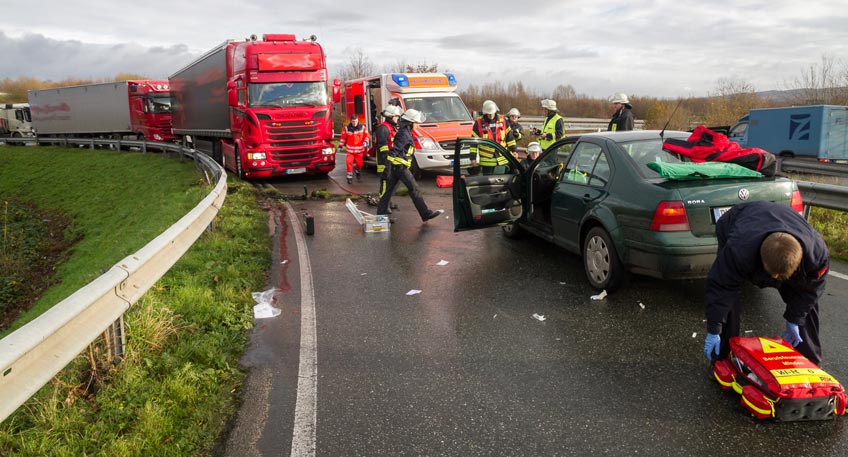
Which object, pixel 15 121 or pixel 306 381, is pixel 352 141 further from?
pixel 15 121

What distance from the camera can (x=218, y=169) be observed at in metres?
11.8

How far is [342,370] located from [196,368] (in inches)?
39.1

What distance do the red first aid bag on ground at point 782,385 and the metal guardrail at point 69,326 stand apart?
3650 millimetres

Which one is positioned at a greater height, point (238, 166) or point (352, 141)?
point (352, 141)

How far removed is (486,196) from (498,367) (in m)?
3.27

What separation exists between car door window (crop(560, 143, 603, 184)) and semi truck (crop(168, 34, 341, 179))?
392 inches

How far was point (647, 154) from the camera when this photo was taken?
5.78 metres

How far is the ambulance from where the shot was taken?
15078 mm

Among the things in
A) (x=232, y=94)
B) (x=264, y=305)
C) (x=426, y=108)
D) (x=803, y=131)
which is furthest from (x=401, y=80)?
(x=803, y=131)

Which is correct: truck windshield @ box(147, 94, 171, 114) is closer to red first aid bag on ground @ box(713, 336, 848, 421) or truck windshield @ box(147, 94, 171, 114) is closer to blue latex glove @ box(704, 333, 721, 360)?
blue latex glove @ box(704, 333, 721, 360)

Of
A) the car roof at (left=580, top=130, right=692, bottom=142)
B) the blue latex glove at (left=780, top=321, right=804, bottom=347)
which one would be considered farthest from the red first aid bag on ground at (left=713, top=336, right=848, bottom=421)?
the car roof at (left=580, top=130, right=692, bottom=142)

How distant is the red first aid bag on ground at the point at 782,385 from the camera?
3346 millimetres

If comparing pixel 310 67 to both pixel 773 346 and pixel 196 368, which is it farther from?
pixel 773 346

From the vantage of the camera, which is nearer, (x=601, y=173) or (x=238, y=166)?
(x=601, y=173)
